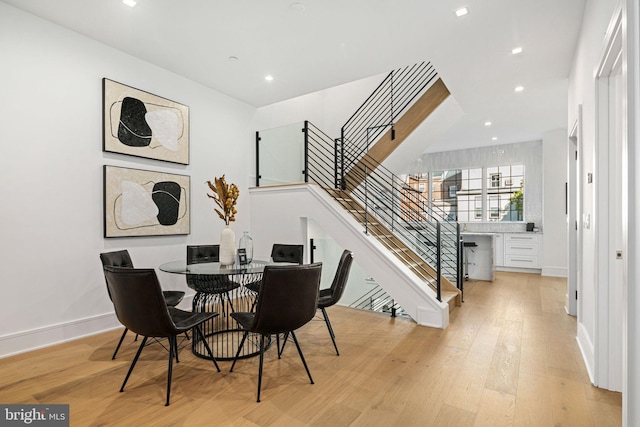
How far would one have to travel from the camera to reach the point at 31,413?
203 centimetres

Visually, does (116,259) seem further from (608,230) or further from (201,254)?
(608,230)


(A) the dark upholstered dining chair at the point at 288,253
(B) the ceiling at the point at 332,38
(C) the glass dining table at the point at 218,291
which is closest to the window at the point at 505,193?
(B) the ceiling at the point at 332,38

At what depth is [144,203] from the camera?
153 inches

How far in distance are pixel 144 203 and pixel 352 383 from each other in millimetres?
A: 3017

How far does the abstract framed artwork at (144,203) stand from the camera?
357 centimetres

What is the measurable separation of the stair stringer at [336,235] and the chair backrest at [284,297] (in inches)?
71.7

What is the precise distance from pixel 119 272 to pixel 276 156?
12.2 ft

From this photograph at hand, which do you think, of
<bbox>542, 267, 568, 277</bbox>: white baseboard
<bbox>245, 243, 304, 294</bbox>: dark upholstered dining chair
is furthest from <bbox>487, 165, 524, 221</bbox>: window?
<bbox>245, 243, 304, 294</bbox>: dark upholstered dining chair

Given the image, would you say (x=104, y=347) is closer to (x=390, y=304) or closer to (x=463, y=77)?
(x=390, y=304)

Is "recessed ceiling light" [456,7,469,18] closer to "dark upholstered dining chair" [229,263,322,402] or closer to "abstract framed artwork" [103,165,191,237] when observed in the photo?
"dark upholstered dining chair" [229,263,322,402]

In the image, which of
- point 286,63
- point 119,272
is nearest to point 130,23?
point 286,63

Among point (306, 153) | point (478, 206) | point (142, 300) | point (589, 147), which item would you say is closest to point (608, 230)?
point (589, 147)

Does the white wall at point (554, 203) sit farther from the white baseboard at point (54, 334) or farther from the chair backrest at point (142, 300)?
the white baseboard at point (54, 334)

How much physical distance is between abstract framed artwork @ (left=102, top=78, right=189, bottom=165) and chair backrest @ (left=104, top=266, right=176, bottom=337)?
206 cm
